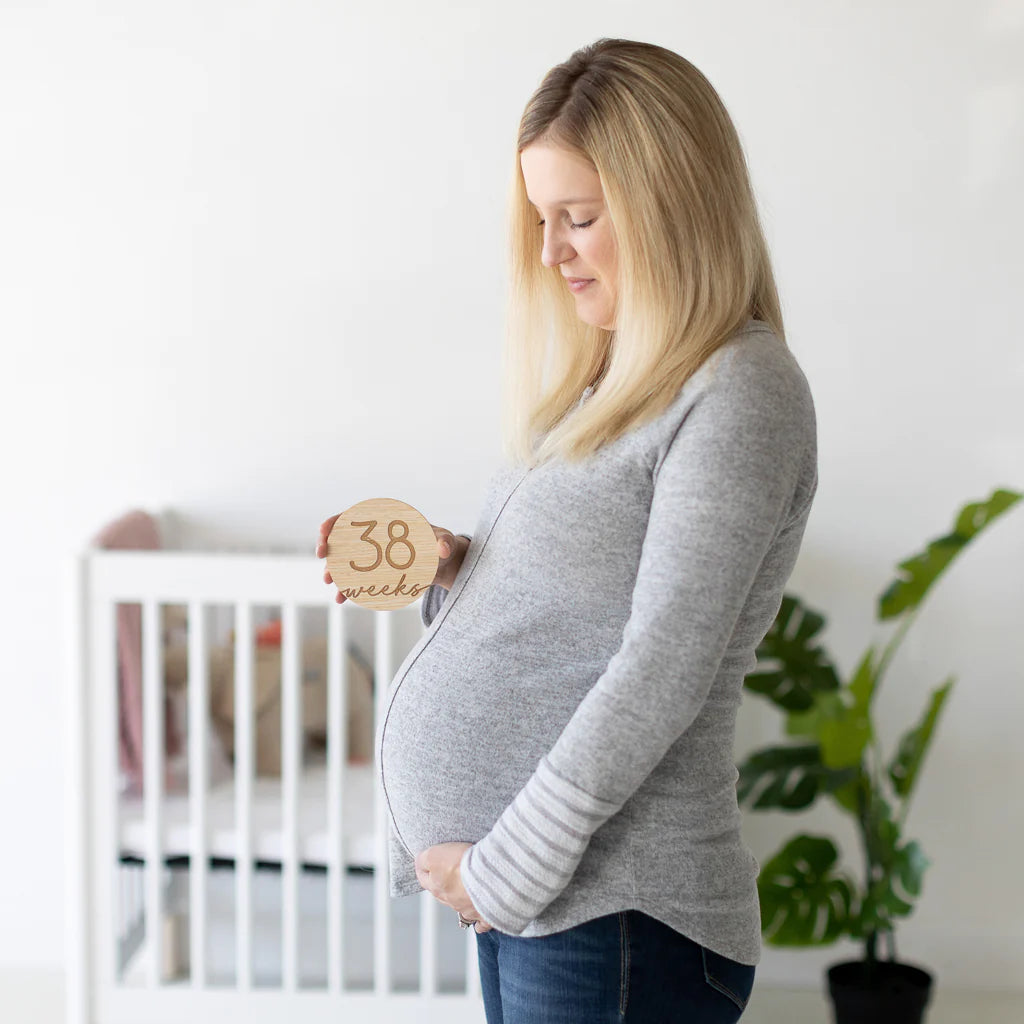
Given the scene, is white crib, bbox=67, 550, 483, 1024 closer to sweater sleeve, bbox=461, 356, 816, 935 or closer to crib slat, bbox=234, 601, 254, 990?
crib slat, bbox=234, 601, 254, 990

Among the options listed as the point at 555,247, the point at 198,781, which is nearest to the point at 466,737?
the point at 555,247

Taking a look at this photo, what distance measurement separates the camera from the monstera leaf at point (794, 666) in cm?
185

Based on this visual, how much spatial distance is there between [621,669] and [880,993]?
135cm

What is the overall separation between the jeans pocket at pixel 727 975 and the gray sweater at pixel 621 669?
0.5 inches

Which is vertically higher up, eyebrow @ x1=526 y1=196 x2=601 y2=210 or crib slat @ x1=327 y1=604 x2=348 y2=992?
eyebrow @ x1=526 y1=196 x2=601 y2=210

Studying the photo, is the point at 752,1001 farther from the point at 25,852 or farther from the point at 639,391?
the point at 639,391

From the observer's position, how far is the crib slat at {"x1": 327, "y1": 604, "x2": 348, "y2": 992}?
1.68m

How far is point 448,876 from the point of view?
812 millimetres

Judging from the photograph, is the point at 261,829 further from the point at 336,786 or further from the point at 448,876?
the point at 448,876

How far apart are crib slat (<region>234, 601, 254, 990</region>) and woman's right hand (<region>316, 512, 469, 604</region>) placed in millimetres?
733

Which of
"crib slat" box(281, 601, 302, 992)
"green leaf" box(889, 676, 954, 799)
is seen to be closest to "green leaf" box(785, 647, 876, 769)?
"green leaf" box(889, 676, 954, 799)

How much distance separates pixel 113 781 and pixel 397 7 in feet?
4.69

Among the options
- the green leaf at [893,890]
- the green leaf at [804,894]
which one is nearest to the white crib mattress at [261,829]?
the green leaf at [804,894]

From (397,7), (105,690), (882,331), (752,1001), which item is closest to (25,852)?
(105,690)
